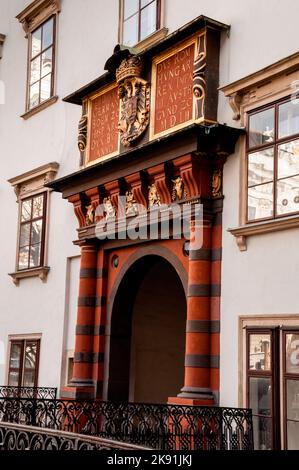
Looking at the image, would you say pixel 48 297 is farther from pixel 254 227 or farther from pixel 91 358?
pixel 254 227

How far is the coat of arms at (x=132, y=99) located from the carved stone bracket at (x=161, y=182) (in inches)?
35.4

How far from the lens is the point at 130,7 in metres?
13.9

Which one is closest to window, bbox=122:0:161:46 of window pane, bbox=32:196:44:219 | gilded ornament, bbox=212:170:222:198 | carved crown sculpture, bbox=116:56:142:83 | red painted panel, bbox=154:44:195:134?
carved crown sculpture, bbox=116:56:142:83

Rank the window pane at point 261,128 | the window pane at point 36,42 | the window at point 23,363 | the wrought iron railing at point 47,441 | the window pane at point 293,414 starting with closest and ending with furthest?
the wrought iron railing at point 47,441 < the window pane at point 293,414 < the window pane at point 261,128 < the window at point 23,363 < the window pane at point 36,42

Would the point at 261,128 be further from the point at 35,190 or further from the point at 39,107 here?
the point at 39,107

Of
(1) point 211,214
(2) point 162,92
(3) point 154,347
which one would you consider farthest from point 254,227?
(3) point 154,347

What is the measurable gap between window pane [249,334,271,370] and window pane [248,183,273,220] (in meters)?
1.59

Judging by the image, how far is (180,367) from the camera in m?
15.1

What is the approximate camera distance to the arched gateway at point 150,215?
35.4 ft

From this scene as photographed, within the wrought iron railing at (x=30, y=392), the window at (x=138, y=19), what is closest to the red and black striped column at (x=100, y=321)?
the wrought iron railing at (x=30, y=392)

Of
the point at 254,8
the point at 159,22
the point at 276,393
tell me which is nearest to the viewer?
the point at 276,393

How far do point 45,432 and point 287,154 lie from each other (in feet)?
15.2

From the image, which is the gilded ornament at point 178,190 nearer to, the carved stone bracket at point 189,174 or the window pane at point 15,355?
the carved stone bracket at point 189,174

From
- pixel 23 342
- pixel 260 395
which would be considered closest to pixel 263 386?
pixel 260 395
